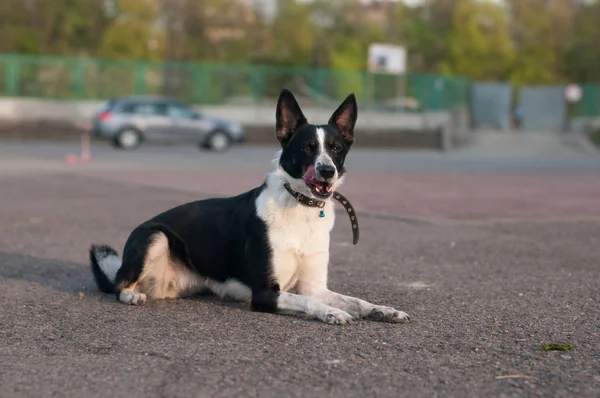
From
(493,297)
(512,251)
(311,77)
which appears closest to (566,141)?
(311,77)

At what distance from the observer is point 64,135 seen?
35656 millimetres

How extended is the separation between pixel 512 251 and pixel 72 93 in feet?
103

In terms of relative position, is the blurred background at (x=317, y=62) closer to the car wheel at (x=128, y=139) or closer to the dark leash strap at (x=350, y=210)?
the car wheel at (x=128, y=139)

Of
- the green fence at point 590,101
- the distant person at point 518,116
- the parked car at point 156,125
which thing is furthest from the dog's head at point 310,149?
the green fence at point 590,101

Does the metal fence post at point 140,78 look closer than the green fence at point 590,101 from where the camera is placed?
Yes

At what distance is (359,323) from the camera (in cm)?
575

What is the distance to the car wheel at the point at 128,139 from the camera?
32500 millimetres

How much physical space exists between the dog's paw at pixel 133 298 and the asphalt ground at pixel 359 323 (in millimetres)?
81

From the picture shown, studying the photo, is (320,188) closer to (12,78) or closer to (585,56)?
(12,78)

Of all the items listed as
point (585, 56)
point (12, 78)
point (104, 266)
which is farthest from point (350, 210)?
point (585, 56)

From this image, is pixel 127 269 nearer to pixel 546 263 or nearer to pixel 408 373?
pixel 408 373

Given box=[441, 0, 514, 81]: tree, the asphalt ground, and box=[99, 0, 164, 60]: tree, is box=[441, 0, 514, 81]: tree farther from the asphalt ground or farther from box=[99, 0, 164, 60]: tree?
the asphalt ground

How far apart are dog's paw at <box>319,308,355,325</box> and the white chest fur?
44 centimetres

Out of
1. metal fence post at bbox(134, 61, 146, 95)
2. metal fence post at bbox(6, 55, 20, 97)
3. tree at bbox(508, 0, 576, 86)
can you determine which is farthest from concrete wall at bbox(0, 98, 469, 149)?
tree at bbox(508, 0, 576, 86)
